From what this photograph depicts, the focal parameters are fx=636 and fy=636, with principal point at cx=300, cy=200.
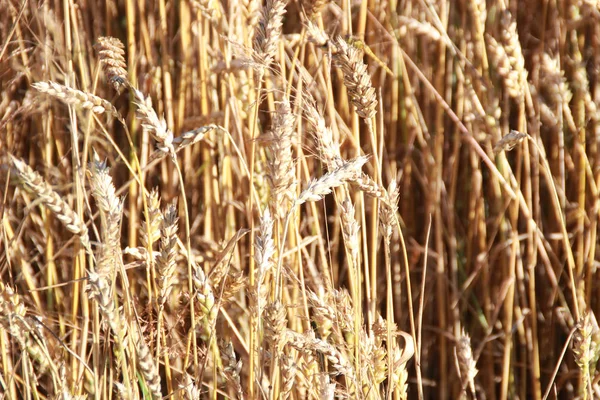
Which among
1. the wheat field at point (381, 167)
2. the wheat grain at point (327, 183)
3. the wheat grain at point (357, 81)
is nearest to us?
the wheat grain at point (327, 183)

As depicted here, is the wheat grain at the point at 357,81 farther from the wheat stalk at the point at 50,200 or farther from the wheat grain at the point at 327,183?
the wheat stalk at the point at 50,200

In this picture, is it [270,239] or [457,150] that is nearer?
[270,239]

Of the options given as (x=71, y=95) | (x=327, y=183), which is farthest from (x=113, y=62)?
(x=327, y=183)

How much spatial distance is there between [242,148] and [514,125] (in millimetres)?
591

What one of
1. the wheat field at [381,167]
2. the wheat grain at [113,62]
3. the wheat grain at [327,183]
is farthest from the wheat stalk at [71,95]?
the wheat field at [381,167]

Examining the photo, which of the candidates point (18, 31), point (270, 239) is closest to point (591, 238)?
point (270, 239)

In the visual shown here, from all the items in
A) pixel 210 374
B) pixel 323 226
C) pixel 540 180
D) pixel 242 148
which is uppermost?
pixel 242 148

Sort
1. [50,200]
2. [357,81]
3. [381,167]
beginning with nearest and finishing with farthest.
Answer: [50,200] → [357,81] → [381,167]

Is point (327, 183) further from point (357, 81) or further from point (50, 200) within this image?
point (50, 200)

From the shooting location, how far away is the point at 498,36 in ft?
4.00

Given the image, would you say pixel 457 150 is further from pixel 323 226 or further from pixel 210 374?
pixel 210 374

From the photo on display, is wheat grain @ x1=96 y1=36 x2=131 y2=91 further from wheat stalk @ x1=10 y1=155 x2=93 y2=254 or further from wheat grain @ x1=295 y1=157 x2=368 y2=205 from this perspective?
wheat grain @ x1=295 y1=157 x2=368 y2=205

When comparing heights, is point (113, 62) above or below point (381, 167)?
above

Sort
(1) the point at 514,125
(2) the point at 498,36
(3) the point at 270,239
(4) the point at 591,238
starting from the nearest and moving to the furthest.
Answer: (3) the point at 270,239 → (4) the point at 591,238 → (2) the point at 498,36 → (1) the point at 514,125
